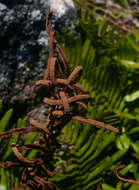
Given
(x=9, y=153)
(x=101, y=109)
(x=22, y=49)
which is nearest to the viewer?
(x=9, y=153)

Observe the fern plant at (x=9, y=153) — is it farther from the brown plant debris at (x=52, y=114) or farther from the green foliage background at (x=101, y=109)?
the green foliage background at (x=101, y=109)

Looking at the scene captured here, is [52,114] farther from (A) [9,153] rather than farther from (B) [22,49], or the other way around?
(B) [22,49]

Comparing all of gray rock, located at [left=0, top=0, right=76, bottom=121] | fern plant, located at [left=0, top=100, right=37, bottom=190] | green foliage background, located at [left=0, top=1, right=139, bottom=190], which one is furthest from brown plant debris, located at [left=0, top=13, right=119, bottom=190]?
gray rock, located at [left=0, top=0, right=76, bottom=121]

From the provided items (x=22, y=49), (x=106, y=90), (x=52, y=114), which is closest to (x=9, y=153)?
(x=52, y=114)

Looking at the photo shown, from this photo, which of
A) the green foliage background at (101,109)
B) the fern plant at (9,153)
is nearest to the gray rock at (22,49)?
the green foliage background at (101,109)

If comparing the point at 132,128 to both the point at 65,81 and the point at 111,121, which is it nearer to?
the point at 111,121

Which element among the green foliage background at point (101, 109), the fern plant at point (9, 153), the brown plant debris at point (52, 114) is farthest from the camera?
the green foliage background at point (101, 109)

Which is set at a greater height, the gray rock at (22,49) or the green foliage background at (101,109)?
the gray rock at (22,49)

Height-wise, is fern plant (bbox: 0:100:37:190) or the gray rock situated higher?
the gray rock

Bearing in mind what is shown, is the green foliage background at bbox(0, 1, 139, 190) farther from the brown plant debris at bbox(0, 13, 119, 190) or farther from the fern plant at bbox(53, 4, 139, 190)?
the brown plant debris at bbox(0, 13, 119, 190)
